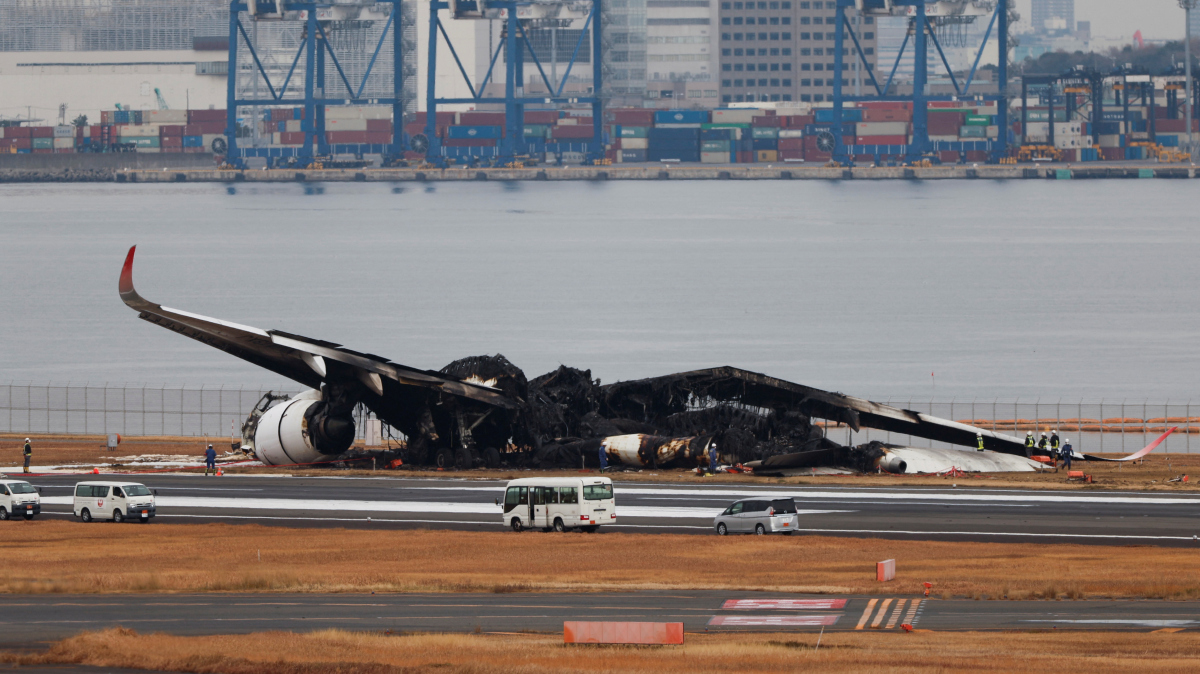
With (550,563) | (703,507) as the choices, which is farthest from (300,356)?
(550,563)

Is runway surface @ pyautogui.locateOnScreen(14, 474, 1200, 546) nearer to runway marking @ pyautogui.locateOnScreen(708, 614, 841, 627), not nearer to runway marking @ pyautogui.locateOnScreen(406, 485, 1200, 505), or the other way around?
runway marking @ pyautogui.locateOnScreen(406, 485, 1200, 505)

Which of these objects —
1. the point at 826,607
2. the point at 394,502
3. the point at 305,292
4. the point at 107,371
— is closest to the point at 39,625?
the point at 826,607

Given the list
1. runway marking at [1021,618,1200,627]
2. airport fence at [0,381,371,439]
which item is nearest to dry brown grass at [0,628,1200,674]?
runway marking at [1021,618,1200,627]

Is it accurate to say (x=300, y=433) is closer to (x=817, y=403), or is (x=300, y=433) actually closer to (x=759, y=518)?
(x=817, y=403)

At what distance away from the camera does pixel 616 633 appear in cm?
2914

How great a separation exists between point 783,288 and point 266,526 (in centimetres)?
13965

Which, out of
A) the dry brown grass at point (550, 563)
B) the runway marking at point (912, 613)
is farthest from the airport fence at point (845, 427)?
the runway marking at point (912, 613)

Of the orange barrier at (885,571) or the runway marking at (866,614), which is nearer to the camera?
the runway marking at (866,614)

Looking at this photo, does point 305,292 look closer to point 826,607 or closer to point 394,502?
point 394,502

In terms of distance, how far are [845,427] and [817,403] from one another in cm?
1588

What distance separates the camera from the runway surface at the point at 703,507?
155 feet

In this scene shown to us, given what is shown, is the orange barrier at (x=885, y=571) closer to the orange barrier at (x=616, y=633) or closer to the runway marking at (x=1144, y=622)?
the runway marking at (x=1144, y=622)

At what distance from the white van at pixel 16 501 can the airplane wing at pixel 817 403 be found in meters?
26.3

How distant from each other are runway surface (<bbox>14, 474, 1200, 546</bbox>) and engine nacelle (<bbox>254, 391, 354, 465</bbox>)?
60.4 inches
